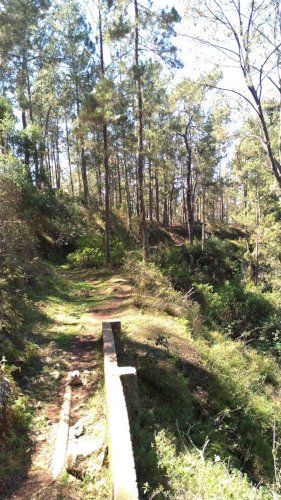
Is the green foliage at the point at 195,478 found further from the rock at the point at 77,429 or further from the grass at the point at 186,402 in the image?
the rock at the point at 77,429

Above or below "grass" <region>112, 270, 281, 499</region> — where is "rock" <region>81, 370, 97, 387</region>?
above

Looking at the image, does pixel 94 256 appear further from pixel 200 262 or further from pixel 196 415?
pixel 196 415

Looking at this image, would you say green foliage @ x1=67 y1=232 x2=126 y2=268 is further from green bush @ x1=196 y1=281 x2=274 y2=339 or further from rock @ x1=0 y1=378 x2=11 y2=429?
rock @ x1=0 y1=378 x2=11 y2=429

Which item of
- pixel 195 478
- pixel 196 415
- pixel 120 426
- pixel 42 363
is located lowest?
pixel 196 415

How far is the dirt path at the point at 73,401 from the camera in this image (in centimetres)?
386

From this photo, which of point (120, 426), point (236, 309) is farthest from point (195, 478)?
point (236, 309)

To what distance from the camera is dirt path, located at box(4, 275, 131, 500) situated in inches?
152

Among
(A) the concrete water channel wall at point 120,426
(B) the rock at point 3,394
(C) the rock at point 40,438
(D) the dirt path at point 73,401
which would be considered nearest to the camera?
(A) the concrete water channel wall at point 120,426

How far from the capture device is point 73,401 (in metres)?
5.58

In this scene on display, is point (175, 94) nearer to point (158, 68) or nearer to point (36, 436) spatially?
point (158, 68)

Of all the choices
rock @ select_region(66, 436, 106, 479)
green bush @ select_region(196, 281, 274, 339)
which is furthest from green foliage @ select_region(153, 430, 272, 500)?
green bush @ select_region(196, 281, 274, 339)

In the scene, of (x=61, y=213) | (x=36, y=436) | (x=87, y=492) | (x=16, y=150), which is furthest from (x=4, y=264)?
(x=16, y=150)

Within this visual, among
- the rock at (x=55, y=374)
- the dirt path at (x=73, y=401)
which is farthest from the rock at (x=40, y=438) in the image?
the rock at (x=55, y=374)

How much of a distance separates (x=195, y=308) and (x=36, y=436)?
7576 millimetres
